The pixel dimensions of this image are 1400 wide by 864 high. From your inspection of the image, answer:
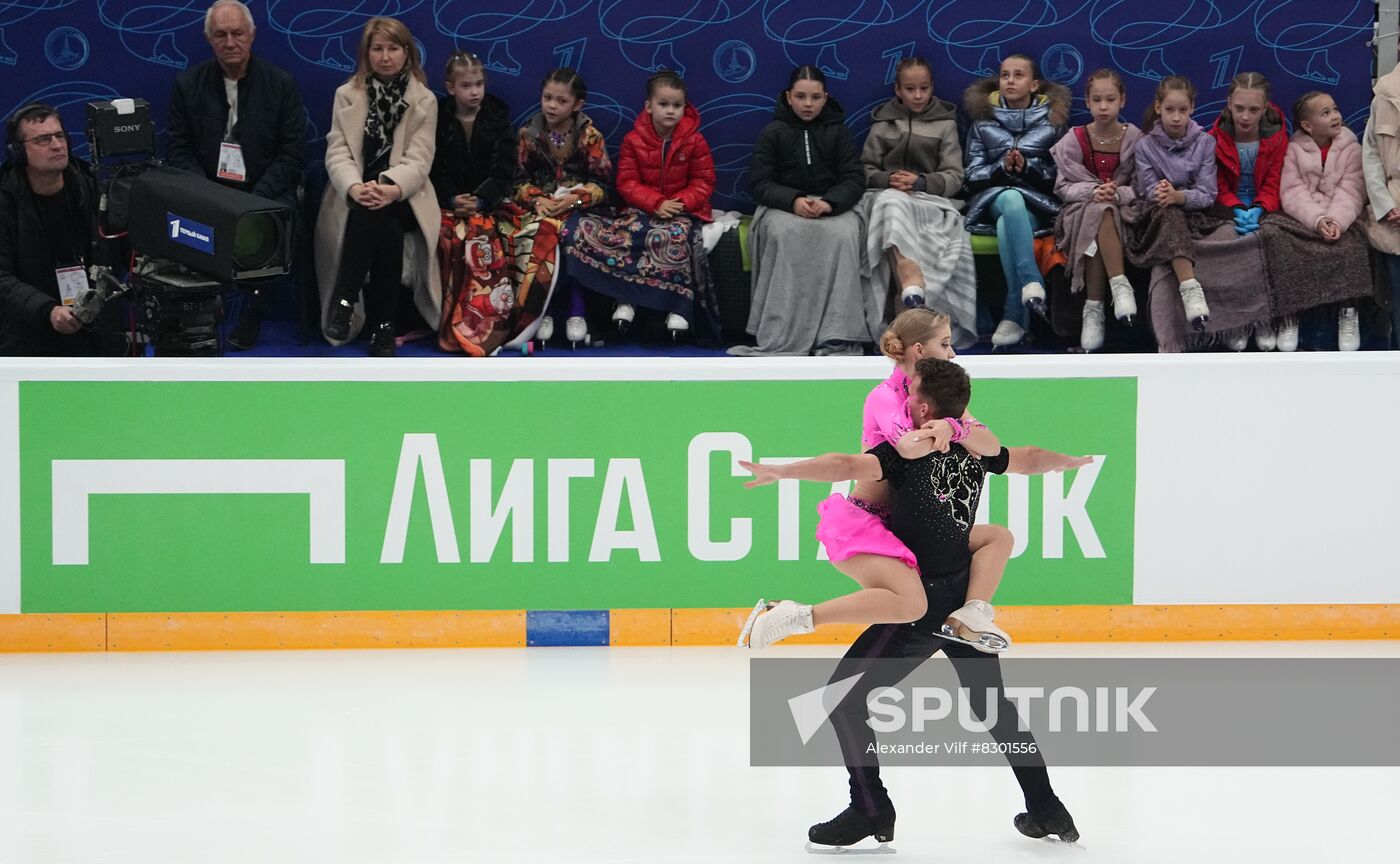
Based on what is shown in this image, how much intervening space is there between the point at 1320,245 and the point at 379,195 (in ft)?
12.1

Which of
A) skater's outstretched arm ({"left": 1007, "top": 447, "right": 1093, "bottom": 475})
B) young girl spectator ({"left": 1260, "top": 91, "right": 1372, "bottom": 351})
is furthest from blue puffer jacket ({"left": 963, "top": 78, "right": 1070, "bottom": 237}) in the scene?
skater's outstretched arm ({"left": 1007, "top": 447, "right": 1093, "bottom": 475})

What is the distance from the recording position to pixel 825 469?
135 inches

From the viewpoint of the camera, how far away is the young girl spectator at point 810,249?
22.5 ft

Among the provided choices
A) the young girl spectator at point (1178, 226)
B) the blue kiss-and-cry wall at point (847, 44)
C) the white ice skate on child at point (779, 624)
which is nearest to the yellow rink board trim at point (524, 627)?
the young girl spectator at point (1178, 226)

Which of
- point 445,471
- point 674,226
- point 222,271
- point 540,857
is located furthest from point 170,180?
point 540,857

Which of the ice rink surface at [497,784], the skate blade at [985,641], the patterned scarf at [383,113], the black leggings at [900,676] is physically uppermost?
the patterned scarf at [383,113]

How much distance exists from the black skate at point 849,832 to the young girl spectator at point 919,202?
3.37 metres

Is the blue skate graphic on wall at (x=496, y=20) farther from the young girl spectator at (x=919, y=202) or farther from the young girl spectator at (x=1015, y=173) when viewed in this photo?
the young girl spectator at (x=1015, y=173)

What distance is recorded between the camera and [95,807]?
3994 mm

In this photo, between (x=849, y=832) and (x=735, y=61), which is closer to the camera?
(x=849, y=832)

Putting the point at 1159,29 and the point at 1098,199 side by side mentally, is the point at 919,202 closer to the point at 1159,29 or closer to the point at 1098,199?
the point at 1098,199

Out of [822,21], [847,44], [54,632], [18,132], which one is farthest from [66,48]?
[847,44]

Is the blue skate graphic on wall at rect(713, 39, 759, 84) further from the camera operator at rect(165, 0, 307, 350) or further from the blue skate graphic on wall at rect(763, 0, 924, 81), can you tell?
the camera operator at rect(165, 0, 307, 350)

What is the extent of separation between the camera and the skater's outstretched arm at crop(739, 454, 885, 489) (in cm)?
338
